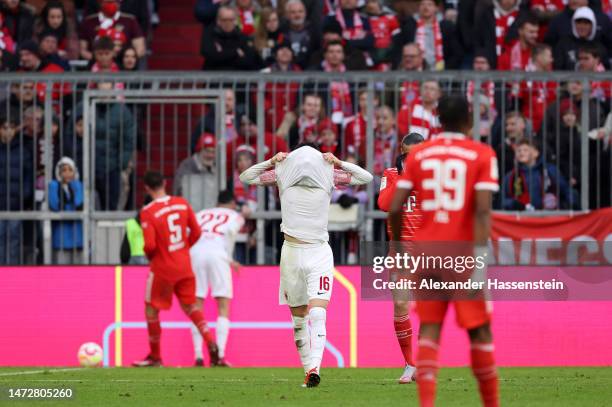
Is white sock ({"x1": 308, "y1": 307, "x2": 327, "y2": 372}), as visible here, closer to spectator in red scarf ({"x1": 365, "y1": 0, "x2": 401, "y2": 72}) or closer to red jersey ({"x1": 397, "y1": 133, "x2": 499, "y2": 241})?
red jersey ({"x1": 397, "y1": 133, "x2": 499, "y2": 241})

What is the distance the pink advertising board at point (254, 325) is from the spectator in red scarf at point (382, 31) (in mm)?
3942

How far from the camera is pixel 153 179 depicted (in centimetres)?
1705

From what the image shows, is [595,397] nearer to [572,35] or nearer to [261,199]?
[261,199]

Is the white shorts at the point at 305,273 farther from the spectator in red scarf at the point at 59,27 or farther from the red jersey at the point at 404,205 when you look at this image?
the spectator in red scarf at the point at 59,27

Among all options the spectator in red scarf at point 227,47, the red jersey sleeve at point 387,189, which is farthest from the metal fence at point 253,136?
the red jersey sleeve at point 387,189

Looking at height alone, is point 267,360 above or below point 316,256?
below

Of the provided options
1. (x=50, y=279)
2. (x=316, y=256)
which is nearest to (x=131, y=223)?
(x=50, y=279)

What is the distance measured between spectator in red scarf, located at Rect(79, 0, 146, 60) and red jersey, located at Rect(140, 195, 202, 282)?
427cm

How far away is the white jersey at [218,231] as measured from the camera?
1795 cm

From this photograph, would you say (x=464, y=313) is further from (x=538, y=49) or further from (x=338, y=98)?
(x=538, y=49)

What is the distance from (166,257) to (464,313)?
8.77 m

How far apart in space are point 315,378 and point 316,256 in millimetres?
1054

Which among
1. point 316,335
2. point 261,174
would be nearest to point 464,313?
point 316,335

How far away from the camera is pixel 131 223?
18156mm
